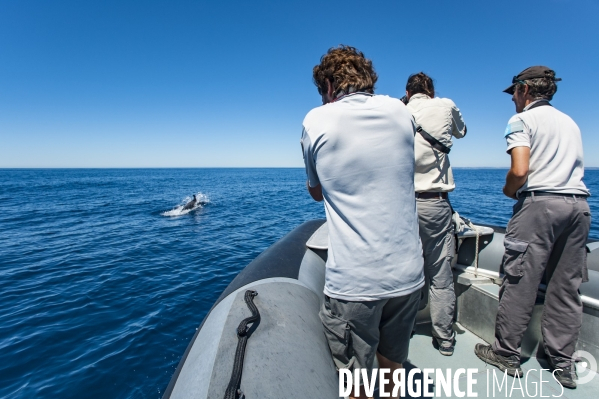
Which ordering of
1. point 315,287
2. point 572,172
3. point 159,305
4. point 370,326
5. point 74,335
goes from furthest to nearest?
1. point 159,305
2. point 74,335
3. point 315,287
4. point 572,172
5. point 370,326

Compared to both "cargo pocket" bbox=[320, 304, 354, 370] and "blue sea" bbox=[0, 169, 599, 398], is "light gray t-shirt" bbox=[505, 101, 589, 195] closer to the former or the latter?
"cargo pocket" bbox=[320, 304, 354, 370]

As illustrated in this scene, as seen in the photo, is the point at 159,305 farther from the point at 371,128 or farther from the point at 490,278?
the point at 371,128

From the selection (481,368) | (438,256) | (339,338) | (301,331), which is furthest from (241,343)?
(481,368)

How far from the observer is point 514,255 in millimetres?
2381

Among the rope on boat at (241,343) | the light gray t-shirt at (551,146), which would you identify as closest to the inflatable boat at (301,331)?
the rope on boat at (241,343)

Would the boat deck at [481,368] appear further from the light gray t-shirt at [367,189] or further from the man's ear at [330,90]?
the man's ear at [330,90]

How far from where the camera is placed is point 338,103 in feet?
4.39

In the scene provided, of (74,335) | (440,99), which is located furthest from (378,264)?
(74,335)

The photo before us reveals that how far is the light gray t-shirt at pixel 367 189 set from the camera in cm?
129

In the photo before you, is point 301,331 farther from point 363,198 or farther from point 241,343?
point 363,198

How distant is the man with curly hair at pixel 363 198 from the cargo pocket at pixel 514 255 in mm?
1393

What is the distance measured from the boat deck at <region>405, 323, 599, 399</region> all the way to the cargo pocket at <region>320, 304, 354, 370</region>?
4.73 feet

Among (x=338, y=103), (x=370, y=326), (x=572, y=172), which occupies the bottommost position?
(x=370, y=326)

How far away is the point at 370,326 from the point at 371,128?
36.4 inches
